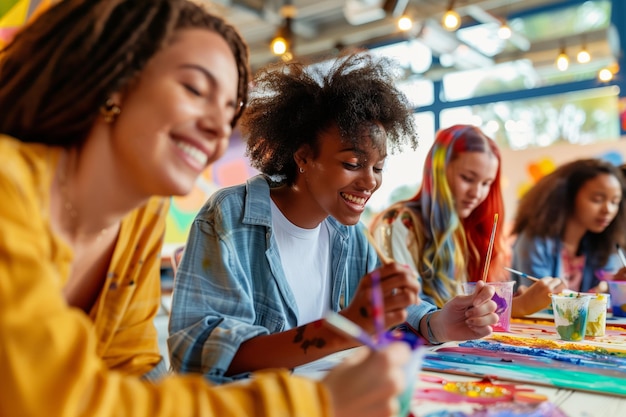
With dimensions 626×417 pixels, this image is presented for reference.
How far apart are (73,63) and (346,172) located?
2.71 ft

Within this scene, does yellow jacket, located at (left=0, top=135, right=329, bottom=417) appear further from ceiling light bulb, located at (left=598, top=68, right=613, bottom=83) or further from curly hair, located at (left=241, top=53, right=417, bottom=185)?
ceiling light bulb, located at (left=598, top=68, right=613, bottom=83)

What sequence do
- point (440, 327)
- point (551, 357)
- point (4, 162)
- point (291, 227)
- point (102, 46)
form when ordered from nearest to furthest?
point (4, 162) < point (102, 46) < point (551, 357) < point (440, 327) < point (291, 227)

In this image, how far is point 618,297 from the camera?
6.91 ft

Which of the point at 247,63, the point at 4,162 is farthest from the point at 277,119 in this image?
the point at 4,162

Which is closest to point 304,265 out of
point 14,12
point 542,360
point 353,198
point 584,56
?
point 353,198

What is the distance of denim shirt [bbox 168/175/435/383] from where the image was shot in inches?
46.1

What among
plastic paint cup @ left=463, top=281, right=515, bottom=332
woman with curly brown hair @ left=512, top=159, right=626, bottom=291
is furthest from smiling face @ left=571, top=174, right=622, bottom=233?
plastic paint cup @ left=463, top=281, right=515, bottom=332

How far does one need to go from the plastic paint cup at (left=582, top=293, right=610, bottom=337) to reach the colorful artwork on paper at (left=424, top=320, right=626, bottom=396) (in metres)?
0.03

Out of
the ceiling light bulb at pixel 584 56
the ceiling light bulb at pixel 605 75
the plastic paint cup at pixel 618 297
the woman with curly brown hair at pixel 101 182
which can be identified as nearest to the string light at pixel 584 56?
the ceiling light bulb at pixel 584 56

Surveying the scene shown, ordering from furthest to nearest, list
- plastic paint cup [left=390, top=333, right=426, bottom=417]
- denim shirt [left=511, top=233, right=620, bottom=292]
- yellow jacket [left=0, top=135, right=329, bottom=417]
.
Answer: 1. denim shirt [left=511, top=233, right=620, bottom=292]
2. plastic paint cup [left=390, top=333, right=426, bottom=417]
3. yellow jacket [left=0, top=135, right=329, bottom=417]

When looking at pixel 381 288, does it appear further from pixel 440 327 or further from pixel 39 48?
pixel 39 48

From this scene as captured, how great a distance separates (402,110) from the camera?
1621mm

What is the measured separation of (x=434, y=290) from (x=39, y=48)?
159cm

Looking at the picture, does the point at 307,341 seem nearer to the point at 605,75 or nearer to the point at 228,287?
the point at 228,287
